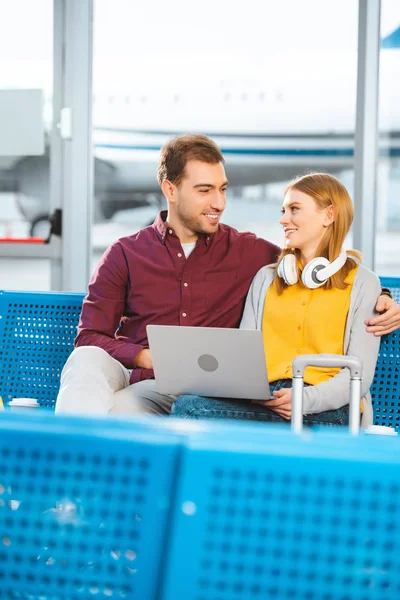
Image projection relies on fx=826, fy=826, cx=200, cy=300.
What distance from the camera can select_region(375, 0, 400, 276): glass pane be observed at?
392cm

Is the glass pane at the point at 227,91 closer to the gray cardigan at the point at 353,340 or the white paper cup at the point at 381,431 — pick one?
the gray cardigan at the point at 353,340

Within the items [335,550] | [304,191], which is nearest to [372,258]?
[304,191]

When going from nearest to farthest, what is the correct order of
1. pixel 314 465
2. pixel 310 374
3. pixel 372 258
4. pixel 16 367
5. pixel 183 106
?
pixel 314 465, pixel 310 374, pixel 16 367, pixel 372 258, pixel 183 106

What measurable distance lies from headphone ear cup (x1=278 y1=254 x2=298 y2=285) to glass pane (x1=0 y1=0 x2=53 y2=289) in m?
2.03

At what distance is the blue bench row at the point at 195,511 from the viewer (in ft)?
2.96

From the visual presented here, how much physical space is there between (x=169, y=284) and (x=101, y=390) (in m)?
0.50

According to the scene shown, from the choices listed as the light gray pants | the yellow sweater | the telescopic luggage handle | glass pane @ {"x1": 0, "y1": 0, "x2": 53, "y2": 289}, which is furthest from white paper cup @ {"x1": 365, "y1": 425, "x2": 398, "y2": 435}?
glass pane @ {"x1": 0, "y1": 0, "x2": 53, "y2": 289}

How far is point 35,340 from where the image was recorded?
9.17 ft

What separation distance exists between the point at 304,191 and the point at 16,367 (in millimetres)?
1123

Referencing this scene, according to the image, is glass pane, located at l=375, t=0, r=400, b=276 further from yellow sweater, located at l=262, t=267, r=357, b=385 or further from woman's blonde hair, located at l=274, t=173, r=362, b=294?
yellow sweater, located at l=262, t=267, r=357, b=385

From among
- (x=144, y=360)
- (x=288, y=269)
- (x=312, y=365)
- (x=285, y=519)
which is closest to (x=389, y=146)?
(x=288, y=269)

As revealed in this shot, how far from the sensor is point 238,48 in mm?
4094

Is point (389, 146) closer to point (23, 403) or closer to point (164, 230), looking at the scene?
point (164, 230)

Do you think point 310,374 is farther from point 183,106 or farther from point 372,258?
point 183,106
